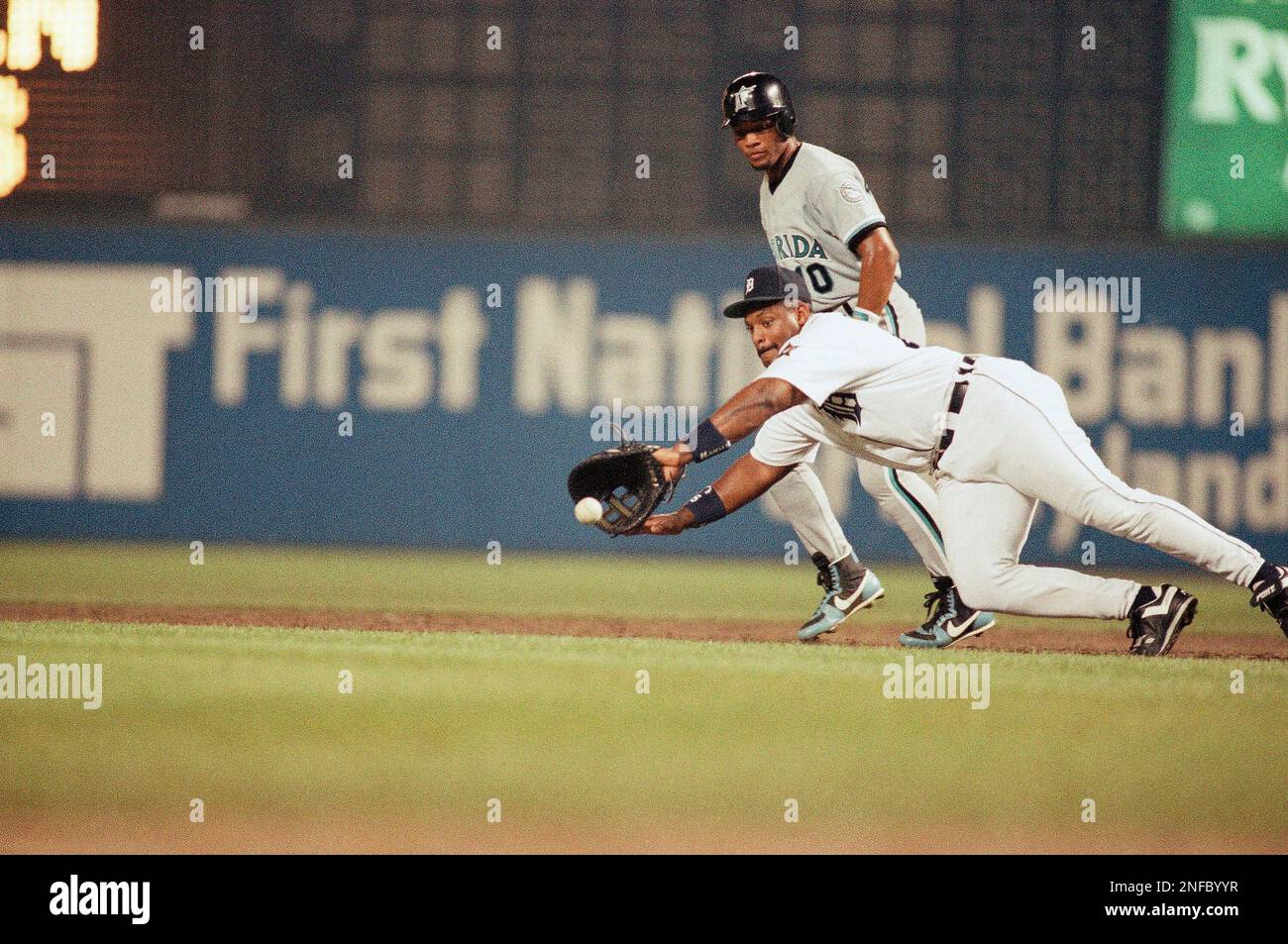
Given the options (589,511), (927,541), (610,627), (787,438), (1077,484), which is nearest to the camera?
(589,511)

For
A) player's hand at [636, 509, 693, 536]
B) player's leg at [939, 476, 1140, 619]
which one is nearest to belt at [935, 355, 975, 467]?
player's leg at [939, 476, 1140, 619]

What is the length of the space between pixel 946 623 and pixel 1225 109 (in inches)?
165

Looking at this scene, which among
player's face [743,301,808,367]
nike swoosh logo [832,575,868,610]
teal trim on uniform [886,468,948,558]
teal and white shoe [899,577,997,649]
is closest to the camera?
player's face [743,301,808,367]

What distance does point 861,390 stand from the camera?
425cm

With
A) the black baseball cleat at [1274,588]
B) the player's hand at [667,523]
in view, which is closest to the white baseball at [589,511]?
the player's hand at [667,523]

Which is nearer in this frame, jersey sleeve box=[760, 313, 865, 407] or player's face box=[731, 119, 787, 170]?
jersey sleeve box=[760, 313, 865, 407]

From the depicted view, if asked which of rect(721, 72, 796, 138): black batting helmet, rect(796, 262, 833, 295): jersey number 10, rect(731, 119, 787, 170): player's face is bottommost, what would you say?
rect(796, 262, 833, 295): jersey number 10

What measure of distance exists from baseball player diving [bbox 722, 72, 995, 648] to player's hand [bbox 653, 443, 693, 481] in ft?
2.52

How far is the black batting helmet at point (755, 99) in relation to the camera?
4.91 meters

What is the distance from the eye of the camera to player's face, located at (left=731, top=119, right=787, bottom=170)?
5012mm

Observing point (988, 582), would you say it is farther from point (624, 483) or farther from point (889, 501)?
point (624, 483)

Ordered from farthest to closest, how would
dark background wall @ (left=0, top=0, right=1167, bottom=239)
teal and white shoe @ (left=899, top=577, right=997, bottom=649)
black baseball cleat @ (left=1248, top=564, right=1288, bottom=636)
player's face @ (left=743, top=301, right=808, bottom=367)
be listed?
dark background wall @ (left=0, top=0, right=1167, bottom=239) < teal and white shoe @ (left=899, top=577, right=997, bottom=649) < player's face @ (left=743, top=301, right=808, bottom=367) < black baseball cleat @ (left=1248, top=564, right=1288, bottom=636)
